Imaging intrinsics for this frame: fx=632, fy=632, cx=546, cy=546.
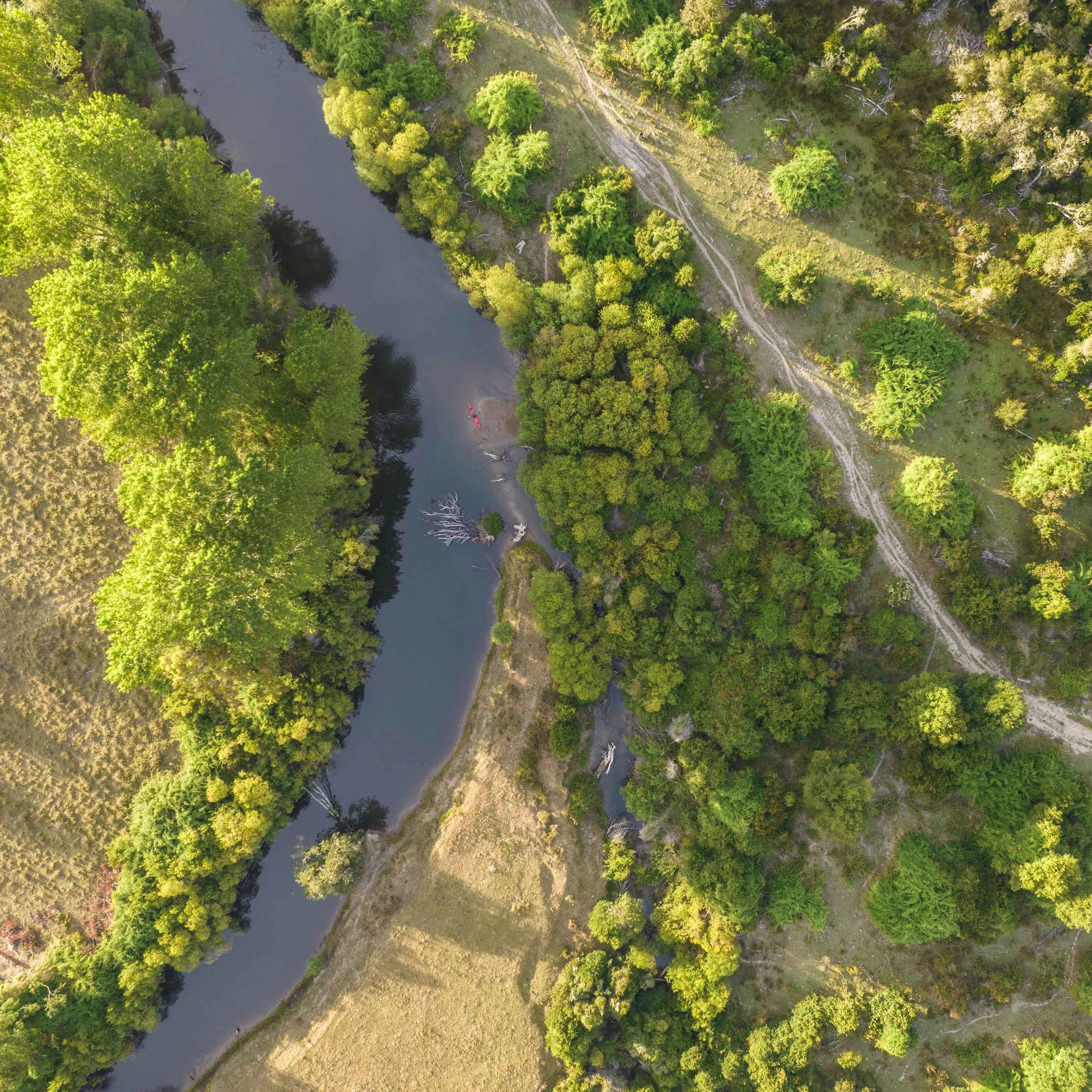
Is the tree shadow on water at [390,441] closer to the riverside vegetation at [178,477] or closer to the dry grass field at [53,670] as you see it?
the riverside vegetation at [178,477]

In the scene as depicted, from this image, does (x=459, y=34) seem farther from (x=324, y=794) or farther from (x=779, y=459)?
(x=324, y=794)

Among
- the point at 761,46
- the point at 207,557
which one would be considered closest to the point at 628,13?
the point at 761,46

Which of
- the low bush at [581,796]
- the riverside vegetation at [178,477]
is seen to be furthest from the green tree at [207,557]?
the low bush at [581,796]

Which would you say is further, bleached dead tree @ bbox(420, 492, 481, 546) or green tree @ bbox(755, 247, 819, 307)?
bleached dead tree @ bbox(420, 492, 481, 546)

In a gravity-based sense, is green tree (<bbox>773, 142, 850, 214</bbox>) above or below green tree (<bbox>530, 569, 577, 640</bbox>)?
above

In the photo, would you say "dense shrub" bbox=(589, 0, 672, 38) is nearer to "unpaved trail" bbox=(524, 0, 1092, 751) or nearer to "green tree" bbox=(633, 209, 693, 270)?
"unpaved trail" bbox=(524, 0, 1092, 751)

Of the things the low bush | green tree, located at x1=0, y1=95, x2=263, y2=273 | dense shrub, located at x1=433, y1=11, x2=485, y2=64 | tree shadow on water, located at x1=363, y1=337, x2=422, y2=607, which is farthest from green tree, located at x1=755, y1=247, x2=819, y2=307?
the low bush
